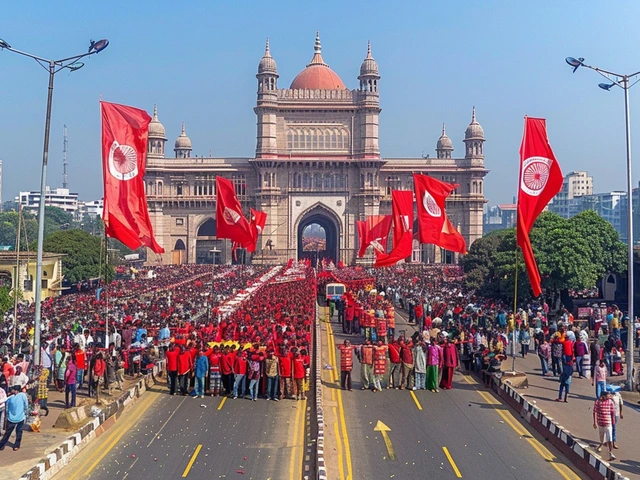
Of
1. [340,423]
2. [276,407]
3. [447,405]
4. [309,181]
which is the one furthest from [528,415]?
[309,181]

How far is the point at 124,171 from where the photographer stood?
14.8 meters

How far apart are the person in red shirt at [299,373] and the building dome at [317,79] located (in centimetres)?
6403

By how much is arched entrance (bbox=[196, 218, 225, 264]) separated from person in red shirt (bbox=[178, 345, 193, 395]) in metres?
59.7

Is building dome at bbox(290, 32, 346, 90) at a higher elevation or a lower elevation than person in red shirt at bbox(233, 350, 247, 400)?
higher

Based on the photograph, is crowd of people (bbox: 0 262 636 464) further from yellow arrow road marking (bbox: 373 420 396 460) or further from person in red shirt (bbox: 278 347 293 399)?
yellow arrow road marking (bbox: 373 420 396 460)

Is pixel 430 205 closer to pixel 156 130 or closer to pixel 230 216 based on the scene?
pixel 230 216

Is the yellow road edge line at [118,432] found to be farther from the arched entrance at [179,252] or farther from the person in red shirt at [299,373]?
the arched entrance at [179,252]

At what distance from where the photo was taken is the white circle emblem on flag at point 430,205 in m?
24.8

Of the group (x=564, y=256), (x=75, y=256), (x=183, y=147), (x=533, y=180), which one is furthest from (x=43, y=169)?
(x=183, y=147)

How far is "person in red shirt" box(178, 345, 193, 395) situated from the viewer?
15.6m

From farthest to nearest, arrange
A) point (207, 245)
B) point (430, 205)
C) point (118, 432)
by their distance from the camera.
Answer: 1. point (207, 245)
2. point (430, 205)
3. point (118, 432)

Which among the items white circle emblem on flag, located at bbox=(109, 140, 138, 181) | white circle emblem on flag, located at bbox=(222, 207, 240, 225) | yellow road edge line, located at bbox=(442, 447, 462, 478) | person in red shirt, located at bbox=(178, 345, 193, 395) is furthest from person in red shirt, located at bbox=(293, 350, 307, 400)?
white circle emblem on flag, located at bbox=(222, 207, 240, 225)

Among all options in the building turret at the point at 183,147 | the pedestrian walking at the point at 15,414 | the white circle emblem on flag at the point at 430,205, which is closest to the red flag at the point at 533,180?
the white circle emblem on flag at the point at 430,205

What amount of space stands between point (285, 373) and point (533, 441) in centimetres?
521
